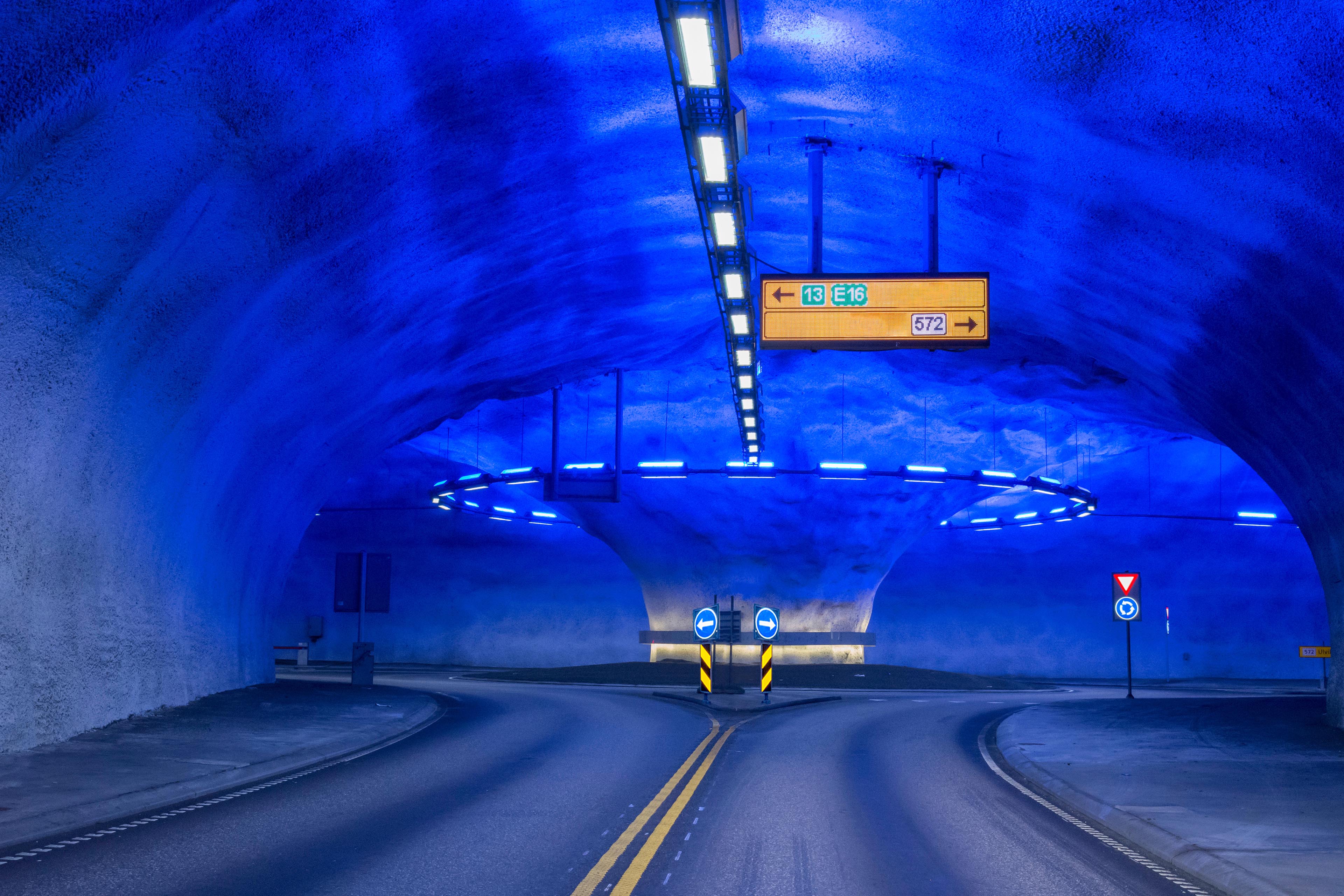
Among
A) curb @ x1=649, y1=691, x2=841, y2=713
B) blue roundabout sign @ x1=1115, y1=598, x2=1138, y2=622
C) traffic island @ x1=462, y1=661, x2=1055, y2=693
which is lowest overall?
traffic island @ x1=462, y1=661, x2=1055, y2=693

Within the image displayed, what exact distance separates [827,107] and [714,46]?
351cm

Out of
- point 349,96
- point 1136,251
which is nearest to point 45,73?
point 349,96

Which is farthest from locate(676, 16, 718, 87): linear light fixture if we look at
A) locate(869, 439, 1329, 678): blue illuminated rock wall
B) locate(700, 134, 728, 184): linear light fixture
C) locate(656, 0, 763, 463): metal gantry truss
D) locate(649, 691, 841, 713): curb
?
locate(869, 439, 1329, 678): blue illuminated rock wall

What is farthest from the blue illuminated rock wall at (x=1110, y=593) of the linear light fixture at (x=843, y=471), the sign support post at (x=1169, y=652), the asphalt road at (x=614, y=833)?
the asphalt road at (x=614, y=833)

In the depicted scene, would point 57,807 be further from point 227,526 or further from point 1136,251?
point 1136,251

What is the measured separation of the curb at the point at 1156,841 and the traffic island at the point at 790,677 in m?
19.2

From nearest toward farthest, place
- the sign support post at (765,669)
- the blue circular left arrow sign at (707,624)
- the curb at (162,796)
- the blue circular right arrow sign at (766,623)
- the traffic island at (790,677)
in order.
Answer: the curb at (162,796), the sign support post at (765,669), the blue circular left arrow sign at (707,624), the blue circular right arrow sign at (766,623), the traffic island at (790,677)

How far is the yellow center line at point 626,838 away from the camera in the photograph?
289 inches

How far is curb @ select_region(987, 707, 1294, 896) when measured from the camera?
7.64m

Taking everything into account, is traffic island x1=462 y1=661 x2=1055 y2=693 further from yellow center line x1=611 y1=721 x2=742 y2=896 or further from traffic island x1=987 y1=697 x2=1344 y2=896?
yellow center line x1=611 y1=721 x2=742 y2=896

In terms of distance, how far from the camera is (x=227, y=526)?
2095 cm

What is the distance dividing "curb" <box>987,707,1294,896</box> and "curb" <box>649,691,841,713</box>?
10181 mm

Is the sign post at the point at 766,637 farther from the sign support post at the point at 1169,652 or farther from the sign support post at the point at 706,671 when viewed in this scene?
the sign support post at the point at 1169,652

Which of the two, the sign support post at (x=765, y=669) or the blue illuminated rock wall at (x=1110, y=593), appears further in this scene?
the blue illuminated rock wall at (x=1110, y=593)
